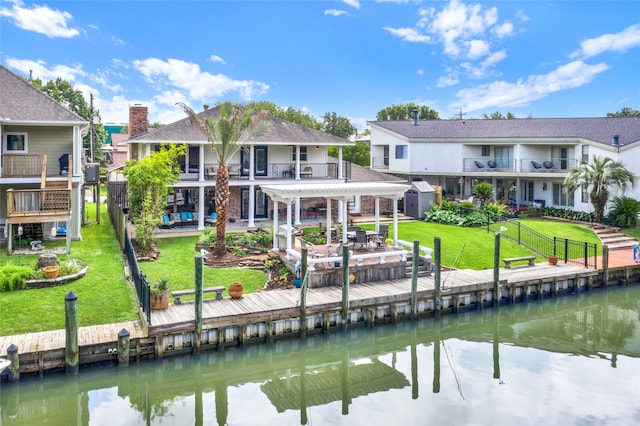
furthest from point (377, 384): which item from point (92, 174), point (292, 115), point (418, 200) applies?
point (292, 115)

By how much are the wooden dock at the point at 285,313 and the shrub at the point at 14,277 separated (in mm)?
3345

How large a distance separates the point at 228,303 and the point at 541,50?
4993 centimetres

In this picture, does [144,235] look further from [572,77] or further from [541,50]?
[572,77]

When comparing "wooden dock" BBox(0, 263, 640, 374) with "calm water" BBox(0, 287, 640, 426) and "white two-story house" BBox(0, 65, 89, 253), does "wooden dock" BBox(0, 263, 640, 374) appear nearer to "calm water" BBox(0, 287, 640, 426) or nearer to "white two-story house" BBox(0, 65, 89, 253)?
"calm water" BBox(0, 287, 640, 426)

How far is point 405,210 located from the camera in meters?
35.9

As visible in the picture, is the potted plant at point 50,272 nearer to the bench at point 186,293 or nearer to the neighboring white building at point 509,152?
the bench at point 186,293

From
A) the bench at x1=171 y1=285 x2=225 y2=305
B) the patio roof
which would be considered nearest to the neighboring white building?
the patio roof

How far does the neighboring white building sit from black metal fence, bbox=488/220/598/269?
25.7 ft

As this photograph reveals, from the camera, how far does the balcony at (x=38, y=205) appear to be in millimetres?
20969

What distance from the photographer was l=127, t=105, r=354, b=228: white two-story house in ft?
96.6

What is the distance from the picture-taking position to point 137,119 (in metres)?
32.6

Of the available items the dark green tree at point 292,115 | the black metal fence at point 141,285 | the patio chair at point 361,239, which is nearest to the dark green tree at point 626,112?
the dark green tree at point 292,115

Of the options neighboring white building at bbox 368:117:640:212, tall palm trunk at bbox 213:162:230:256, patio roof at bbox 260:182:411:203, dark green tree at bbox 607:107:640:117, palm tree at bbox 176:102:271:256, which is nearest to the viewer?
patio roof at bbox 260:182:411:203

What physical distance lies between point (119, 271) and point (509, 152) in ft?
98.7
